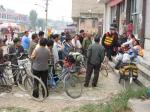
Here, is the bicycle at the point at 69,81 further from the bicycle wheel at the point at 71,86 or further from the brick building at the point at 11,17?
the brick building at the point at 11,17

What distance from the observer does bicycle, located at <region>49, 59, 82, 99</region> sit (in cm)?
1264

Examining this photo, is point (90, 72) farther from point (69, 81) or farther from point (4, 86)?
point (4, 86)

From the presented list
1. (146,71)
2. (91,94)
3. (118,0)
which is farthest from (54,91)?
(118,0)

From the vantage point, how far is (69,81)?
12.7 metres

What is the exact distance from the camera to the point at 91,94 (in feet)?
43.7

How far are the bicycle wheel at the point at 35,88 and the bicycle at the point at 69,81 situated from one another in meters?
0.72

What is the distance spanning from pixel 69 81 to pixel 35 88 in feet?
3.50

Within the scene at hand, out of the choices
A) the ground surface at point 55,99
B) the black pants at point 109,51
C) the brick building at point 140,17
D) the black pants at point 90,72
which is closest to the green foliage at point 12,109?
the ground surface at point 55,99

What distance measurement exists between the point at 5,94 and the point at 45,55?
5.96 ft

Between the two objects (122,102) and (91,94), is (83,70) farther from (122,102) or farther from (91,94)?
(122,102)

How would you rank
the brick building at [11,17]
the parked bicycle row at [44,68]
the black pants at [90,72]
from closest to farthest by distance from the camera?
the parked bicycle row at [44,68]
the black pants at [90,72]
the brick building at [11,17]

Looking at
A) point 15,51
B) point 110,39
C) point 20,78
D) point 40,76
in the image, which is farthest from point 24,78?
point 110,39

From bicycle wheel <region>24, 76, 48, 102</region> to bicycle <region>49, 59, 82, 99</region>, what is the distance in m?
0.72

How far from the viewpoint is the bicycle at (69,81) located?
12641 millimetres
